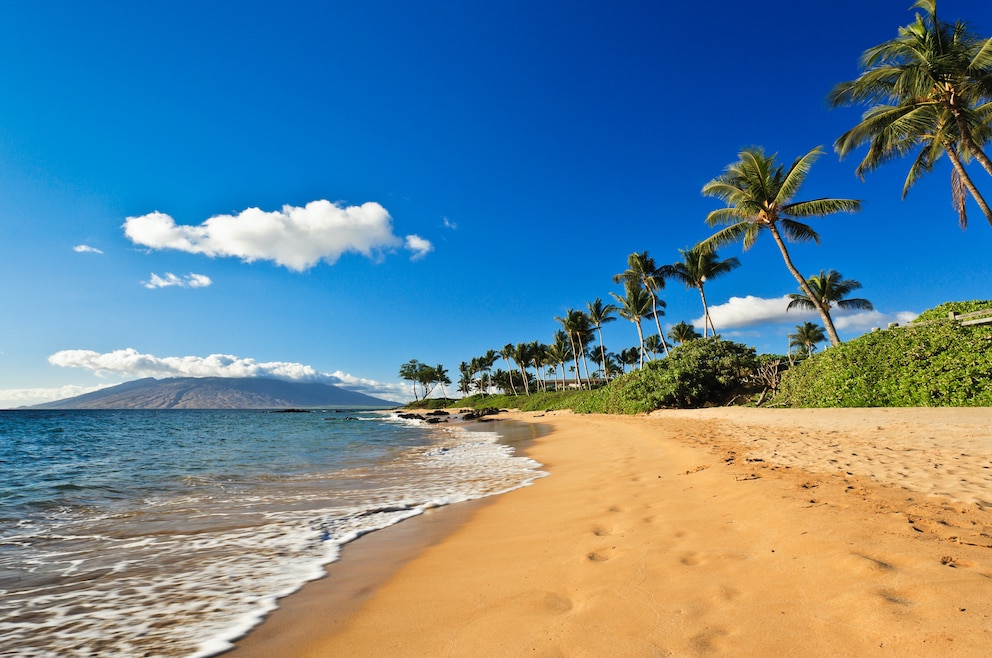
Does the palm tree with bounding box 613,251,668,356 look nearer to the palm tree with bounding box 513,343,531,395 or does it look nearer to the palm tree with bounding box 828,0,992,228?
the palm tree with bounding box 828,0,992,228

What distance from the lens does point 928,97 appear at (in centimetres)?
1500

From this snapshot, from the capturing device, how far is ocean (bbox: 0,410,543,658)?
312 cm

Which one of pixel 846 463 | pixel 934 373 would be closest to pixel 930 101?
pixel 934 373

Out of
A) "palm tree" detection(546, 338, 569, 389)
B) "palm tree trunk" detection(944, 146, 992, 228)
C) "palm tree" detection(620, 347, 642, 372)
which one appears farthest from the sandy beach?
"palm tree" detection(620, 347, 642, 372)

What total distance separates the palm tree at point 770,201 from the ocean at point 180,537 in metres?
17.5

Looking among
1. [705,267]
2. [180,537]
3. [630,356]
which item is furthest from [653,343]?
[180,537]

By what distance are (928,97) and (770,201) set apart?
6252 millimetres

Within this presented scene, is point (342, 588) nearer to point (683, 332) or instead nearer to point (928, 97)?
point (928, 97)

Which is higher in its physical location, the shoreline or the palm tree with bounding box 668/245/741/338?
the palm tree with bounding box 668/245/741/338

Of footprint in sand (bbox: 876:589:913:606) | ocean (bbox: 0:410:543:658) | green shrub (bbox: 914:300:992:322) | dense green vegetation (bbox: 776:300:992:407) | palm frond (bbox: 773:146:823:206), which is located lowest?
ocean (bbox: 0:410:543:658)

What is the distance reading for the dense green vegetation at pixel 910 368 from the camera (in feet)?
36.8

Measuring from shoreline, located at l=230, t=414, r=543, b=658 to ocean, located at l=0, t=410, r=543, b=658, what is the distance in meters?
0.15

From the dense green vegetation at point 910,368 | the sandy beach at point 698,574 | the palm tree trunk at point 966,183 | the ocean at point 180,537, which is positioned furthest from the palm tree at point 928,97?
the ocean at point 180,537

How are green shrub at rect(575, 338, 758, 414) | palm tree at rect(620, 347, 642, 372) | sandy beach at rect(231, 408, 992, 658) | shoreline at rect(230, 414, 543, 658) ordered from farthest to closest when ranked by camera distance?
palm tree at rect(620, 347, 642, 372) → green shrub at rect(575, 338, 758, 414) → shoreline at rect(230, 414, 543, 658) → sandy beach at rect(231, 408, 992, 658)
